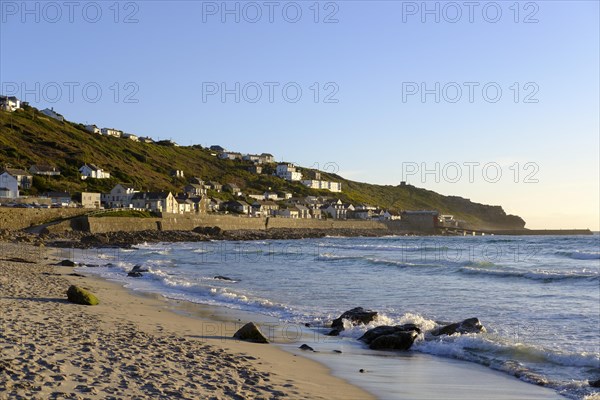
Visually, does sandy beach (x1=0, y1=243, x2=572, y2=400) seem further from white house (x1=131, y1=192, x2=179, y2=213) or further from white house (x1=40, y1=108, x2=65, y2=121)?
white house (x1=40, y1=108, x2=65, y2=121)

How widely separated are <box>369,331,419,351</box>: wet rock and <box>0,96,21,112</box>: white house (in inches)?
5391

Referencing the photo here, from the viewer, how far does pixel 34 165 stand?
9881 centimetres

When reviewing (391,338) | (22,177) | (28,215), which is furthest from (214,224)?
(391,338)

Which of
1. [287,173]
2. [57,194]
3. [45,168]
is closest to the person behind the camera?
[57,194]

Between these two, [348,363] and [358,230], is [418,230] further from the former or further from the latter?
[348,363]

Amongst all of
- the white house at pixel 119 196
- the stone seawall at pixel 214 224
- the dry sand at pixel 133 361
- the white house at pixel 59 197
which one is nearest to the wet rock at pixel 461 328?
the dry sand at pixel 133 361

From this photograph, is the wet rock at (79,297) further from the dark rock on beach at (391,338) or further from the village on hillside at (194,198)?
the village on hillside at (194,198)

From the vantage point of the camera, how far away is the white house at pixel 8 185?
82.4 metres

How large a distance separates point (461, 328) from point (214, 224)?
79543mm

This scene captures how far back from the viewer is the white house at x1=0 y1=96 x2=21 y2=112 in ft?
435

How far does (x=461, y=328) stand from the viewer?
14.0 meters

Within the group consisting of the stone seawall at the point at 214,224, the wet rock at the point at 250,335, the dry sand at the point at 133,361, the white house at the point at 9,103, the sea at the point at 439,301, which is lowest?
the sea at the point at 439,301

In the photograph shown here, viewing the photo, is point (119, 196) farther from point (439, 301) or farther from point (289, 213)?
point (439, 301)

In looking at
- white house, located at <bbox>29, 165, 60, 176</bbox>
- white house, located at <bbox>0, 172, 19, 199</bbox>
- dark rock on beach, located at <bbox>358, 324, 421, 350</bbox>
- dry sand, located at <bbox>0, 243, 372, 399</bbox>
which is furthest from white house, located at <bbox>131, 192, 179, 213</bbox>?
dark rock on beach, located at <bbox>358, 324, 421, 350</bbox>
